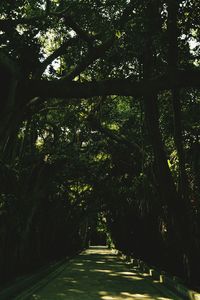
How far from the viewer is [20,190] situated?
15.5 m

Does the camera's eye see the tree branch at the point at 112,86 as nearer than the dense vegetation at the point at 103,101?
Yes

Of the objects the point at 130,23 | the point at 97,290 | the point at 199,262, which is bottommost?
the point at 97,290

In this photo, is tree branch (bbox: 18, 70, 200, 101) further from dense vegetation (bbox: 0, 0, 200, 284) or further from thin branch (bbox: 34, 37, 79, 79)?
thin branch (bbox: 34, 37, 79, 79)

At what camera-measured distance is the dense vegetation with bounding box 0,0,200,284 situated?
7.12 meters

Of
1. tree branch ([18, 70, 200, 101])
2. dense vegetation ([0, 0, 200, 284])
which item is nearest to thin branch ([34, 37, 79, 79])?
dense vegetation ([0, 0, 200, 284])

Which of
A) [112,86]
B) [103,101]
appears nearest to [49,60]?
[112,86]

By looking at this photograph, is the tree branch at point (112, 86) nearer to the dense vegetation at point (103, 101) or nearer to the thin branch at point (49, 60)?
the dense vegetation at point (103, 101)

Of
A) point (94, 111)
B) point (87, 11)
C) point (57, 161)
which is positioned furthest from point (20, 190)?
point (87, 11)

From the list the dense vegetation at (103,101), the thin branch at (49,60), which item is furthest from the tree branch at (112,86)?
the thin branch at (49,60)

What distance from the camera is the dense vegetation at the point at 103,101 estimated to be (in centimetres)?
712

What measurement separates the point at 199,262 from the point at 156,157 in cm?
332

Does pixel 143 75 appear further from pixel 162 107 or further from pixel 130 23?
pixel 162 107

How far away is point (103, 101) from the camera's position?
15.2 metres

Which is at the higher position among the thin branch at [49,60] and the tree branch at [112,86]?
the thin branch at [49,60]
